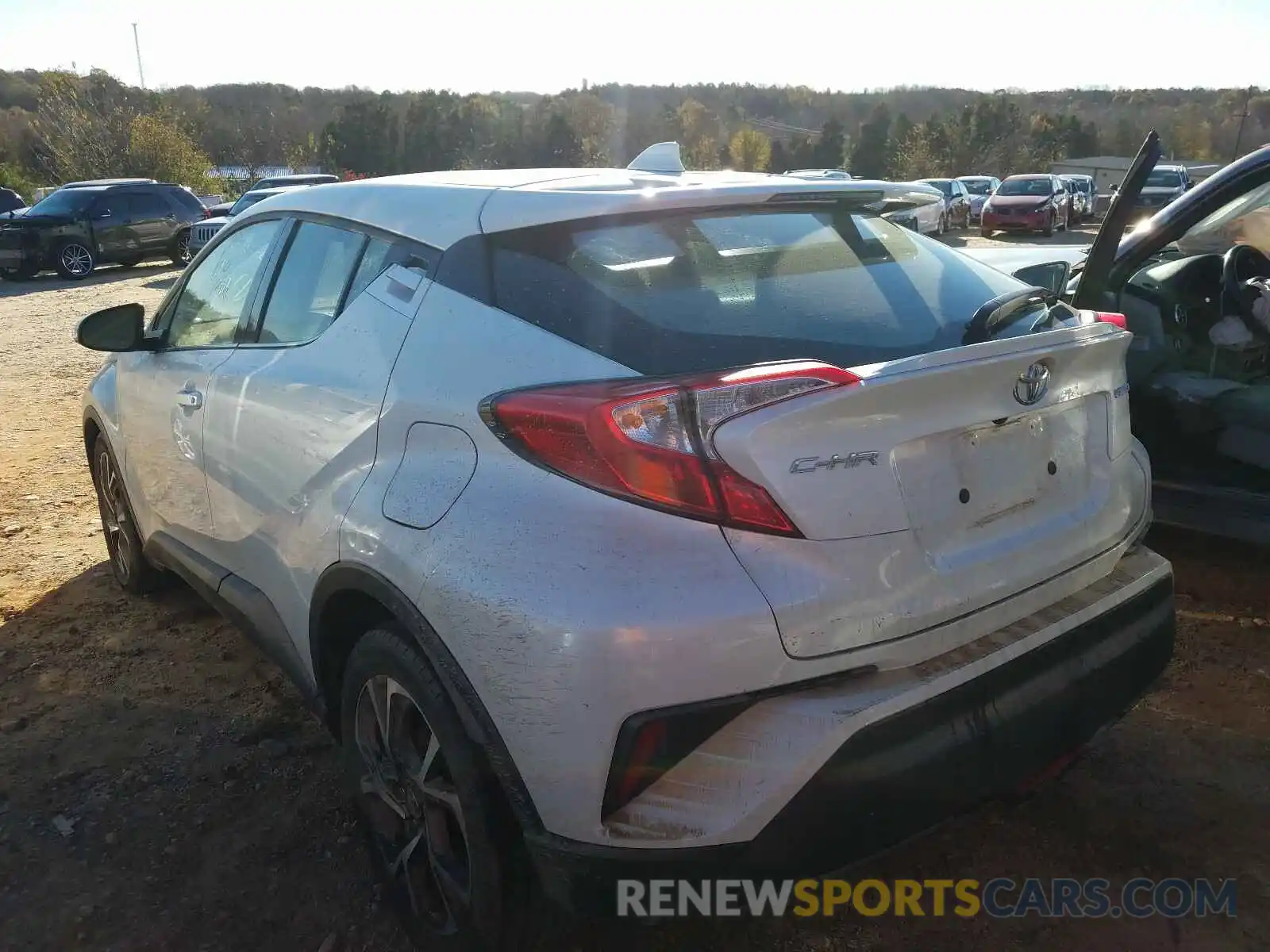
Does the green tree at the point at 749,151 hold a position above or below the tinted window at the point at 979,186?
above

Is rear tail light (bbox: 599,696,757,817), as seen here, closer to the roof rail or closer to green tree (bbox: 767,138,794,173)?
Result: the roof rail

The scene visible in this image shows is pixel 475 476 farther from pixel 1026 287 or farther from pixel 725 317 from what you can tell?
pixel 1026 287

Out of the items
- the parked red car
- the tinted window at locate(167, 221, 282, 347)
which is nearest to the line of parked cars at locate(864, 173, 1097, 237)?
the parked red car

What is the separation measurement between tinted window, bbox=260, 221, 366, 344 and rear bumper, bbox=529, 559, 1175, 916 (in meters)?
1.50

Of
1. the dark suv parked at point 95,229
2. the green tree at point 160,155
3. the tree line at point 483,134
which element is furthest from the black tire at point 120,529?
the tree line at point 483,134

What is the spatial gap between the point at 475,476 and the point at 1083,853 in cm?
185

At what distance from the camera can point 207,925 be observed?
7.95 feet

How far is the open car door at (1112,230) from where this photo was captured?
135 inches

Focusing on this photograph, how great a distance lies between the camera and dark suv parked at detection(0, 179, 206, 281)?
18469 mm

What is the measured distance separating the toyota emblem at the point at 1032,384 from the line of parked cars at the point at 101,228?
18063mm

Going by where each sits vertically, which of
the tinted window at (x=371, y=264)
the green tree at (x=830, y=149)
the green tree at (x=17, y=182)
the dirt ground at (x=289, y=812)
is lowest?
the dirt ground at (x=289, y=812)

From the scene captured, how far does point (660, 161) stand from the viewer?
2850 millimetres

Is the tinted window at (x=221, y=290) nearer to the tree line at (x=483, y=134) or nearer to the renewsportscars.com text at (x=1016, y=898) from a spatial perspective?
the renewsportscars.com text at (x=1016, y=898)

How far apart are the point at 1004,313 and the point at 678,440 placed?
3.32 ft
